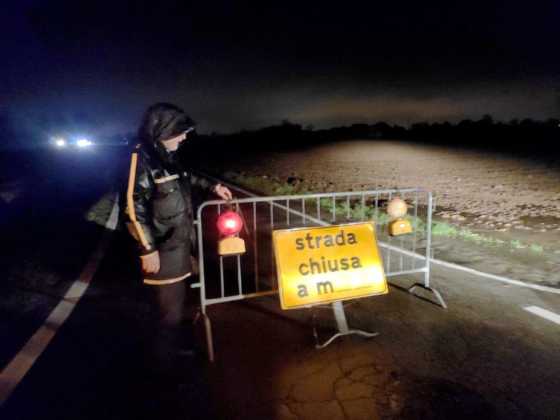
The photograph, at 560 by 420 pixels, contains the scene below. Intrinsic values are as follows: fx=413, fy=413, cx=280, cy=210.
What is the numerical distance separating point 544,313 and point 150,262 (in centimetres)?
442

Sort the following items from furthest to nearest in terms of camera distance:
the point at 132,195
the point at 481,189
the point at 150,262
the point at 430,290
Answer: the point at 481,189, the point at 430,290, the point at 150,262, the point at 132,195

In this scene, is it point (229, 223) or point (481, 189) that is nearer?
point (229, 223)

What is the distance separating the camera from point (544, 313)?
4.79 m

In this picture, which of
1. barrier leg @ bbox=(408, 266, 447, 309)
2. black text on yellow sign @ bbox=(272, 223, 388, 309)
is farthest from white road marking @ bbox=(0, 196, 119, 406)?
barrier leg @ bbox=(408, 266, 447, 309)

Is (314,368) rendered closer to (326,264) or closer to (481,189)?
(326,264)

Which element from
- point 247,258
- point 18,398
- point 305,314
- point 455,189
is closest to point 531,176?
point 455,189

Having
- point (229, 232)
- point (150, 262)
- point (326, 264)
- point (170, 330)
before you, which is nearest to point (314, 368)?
point (326, 264)

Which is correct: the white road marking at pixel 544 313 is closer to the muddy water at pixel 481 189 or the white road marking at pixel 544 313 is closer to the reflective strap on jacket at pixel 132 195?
the muddy water at pixel 481 189

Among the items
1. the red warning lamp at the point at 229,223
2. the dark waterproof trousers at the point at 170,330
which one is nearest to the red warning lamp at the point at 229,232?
the red warning lamp at the point at 229,223

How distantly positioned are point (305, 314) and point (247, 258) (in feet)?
8.77

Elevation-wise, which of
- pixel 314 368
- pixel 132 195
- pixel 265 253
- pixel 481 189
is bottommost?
pixel 481 189

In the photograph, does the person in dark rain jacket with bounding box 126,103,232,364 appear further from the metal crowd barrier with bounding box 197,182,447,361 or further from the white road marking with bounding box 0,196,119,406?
the white road marking with bounding box 0,196,119,406

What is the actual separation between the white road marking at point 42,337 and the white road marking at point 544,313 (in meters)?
5.40

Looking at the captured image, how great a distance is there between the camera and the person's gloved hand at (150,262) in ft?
11.3
